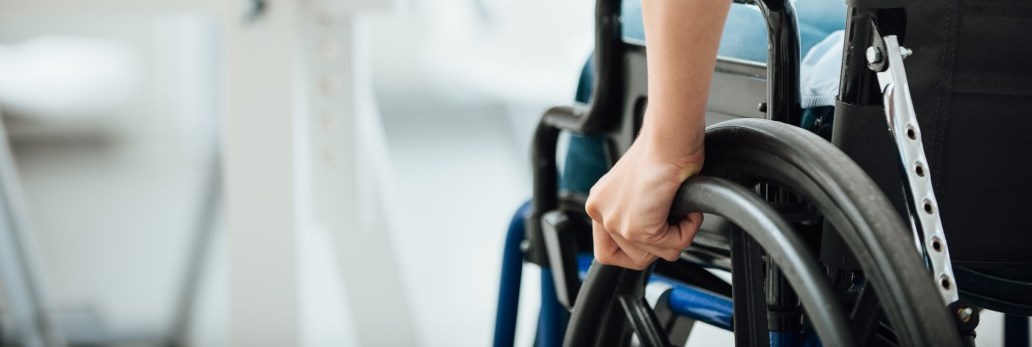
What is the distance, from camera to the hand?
0.74 m

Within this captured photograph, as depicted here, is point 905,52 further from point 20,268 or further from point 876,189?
point 20,268

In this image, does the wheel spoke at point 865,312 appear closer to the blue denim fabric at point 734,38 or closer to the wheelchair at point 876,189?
the wheelchair at point 876,189

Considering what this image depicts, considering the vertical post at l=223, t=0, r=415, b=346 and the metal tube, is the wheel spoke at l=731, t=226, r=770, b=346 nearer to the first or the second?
the metal tube

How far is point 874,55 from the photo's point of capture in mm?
664

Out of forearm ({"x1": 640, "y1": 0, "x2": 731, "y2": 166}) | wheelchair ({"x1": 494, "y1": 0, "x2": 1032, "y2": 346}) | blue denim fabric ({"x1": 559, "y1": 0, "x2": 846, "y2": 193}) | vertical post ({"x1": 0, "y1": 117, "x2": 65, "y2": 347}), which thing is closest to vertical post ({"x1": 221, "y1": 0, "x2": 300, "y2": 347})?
vertical post ({"x1": 0, "y1": 117, "x2": 65, "y2": 347})

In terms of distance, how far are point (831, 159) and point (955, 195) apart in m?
0.13

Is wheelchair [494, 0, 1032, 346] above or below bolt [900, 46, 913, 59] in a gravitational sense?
below

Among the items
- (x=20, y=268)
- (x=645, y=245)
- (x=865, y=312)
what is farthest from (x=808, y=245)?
(x=20, y=268)

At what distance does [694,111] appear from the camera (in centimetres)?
73

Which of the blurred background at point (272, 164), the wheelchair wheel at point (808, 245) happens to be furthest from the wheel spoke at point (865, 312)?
the blurred background at point (272, 164)

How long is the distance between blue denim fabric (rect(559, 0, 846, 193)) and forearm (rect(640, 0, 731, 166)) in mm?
131

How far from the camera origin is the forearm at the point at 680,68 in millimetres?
695

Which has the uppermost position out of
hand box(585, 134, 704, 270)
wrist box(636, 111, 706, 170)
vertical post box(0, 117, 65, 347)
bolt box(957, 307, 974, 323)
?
wrist box(636, 111, 706, 170)

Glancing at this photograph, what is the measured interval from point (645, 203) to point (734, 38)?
11.5 inches
